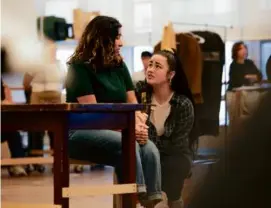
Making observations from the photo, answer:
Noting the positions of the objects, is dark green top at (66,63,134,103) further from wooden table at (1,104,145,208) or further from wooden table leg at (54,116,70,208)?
wooden table leg at (54,116,70,208)

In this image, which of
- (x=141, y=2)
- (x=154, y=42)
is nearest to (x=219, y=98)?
(x=154, y=42)

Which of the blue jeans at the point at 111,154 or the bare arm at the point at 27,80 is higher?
the bare arm at the point at 27,80

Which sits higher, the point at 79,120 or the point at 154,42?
the point at 154,42

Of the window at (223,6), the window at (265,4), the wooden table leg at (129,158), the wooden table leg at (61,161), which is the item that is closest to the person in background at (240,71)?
the window at (265,4)

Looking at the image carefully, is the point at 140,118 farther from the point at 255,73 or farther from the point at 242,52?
the point at 242,52

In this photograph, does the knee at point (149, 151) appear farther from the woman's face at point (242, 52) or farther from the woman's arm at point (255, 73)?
the woman's face at point (242, 52)

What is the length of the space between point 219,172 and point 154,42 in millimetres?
4515

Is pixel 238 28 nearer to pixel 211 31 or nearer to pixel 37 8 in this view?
pixel 211 31

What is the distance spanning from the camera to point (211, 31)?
16.0ft

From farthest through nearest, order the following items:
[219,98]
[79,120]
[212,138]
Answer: [219,98] → [212,138] → [79,120]

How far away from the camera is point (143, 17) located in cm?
547

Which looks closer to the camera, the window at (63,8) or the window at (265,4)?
the window at (265,4)

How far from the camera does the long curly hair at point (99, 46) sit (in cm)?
221

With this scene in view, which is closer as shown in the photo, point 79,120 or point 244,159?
point 244,159
